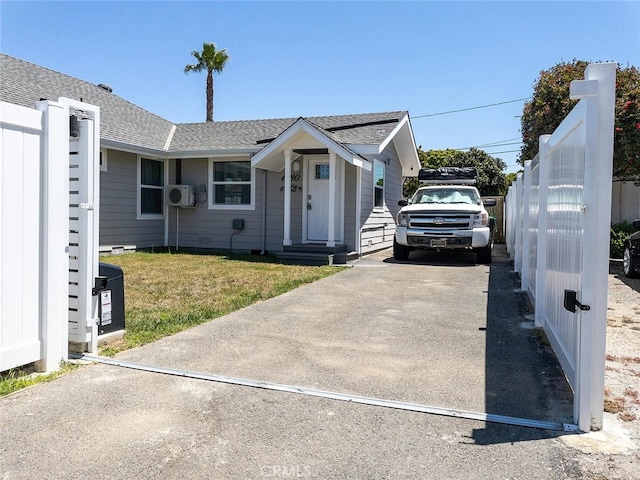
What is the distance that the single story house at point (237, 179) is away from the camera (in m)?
12.8

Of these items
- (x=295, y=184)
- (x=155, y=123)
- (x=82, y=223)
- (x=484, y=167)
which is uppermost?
(x=484, y=167)

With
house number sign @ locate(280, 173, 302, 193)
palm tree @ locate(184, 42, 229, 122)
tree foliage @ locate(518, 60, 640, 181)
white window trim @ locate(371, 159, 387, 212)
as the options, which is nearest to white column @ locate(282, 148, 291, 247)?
house number sign @ locate(280, 173, 302, 193)

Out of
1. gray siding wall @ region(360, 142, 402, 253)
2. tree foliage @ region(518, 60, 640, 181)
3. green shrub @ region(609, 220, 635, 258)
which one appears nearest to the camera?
tree foliage @ region(518, 60, 640, 181)

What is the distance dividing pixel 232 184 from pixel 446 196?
6087mm

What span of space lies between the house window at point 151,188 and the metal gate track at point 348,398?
10.5 m

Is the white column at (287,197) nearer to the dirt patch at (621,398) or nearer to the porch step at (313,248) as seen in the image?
the porch step at (313,248)

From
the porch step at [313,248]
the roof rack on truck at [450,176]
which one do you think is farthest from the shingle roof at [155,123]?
the porch step at [313,248]

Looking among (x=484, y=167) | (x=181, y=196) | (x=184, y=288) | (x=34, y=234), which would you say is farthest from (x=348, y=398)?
(x=484, y=167)

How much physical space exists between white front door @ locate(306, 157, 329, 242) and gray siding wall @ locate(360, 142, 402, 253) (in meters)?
1.01

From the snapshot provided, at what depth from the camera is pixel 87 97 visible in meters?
14.6

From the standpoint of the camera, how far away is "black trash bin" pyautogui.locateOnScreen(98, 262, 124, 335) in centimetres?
475

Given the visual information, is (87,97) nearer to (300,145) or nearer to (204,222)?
(204,222)

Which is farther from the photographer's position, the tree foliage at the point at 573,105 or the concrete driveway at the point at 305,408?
the tree foliage at the point at 573,105

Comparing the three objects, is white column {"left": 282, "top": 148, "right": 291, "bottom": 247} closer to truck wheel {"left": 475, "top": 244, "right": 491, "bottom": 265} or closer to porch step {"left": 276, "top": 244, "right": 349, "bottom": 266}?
porch step {"left": 276, "top": 244, "right": 349, "bottom": 266}
